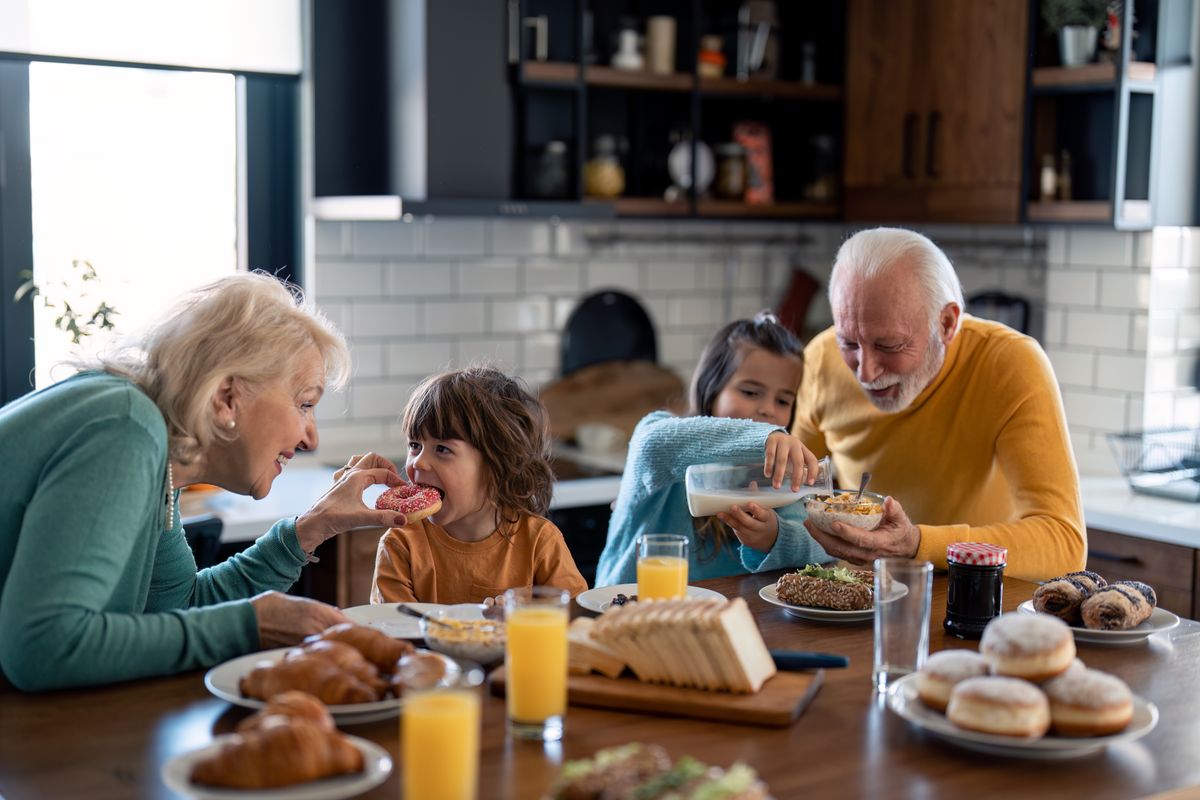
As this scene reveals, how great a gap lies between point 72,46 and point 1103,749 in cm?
315

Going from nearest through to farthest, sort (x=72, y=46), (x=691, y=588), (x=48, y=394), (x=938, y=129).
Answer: (x=48, y=394) → (x=691, y=588) → (x=72, y=46) → (x=938, y=129)

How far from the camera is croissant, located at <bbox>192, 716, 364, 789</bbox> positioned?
1.40 meters

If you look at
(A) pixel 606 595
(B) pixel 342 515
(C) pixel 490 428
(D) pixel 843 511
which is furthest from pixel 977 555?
(B) pixel 342 515

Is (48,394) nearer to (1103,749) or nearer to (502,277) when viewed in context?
(1103,749)

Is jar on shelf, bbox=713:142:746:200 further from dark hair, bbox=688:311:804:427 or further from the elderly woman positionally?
the elderly woman

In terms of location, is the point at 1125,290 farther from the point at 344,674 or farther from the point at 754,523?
the point at 344,674

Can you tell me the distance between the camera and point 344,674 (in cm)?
166

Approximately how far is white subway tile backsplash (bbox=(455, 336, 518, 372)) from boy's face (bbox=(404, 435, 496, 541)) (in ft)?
6.23

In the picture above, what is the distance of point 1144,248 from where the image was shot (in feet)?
13.5

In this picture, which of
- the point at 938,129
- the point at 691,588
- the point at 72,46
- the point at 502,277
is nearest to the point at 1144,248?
the point at 938,129

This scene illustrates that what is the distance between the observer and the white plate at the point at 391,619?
200 cm

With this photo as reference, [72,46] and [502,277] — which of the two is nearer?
[72,46]

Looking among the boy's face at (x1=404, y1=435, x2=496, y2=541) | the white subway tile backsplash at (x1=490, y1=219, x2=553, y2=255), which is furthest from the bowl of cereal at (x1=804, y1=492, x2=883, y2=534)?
the white subway tile backsplash at (x1=490, y1=219, x2=553, y2=255)

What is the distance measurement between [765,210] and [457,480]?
8.08 feet
